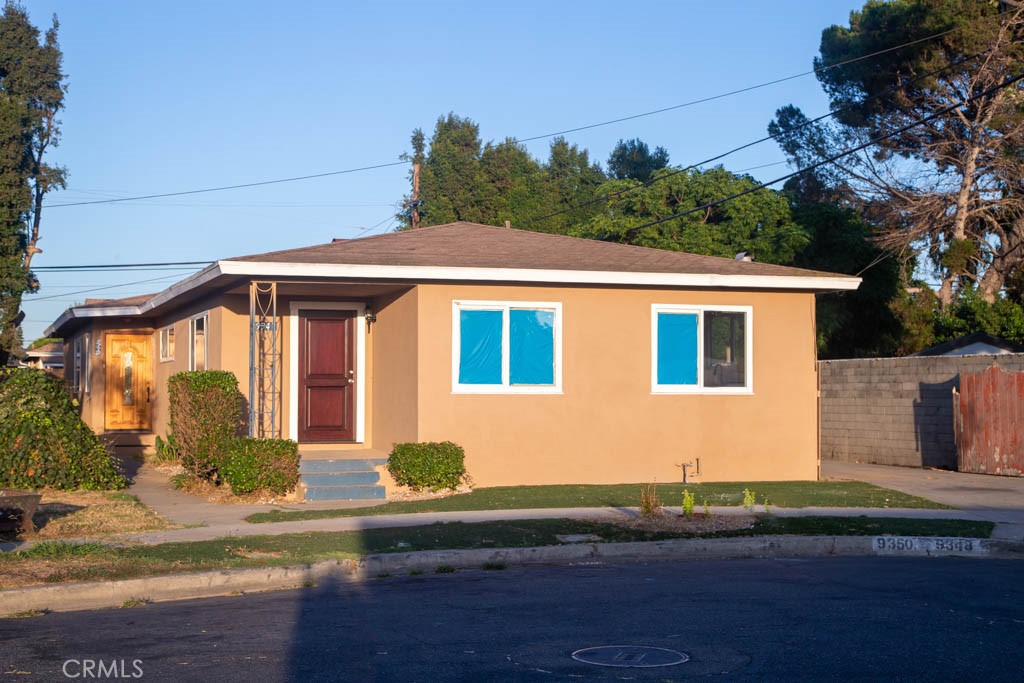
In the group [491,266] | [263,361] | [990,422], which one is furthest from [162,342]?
[990,422]

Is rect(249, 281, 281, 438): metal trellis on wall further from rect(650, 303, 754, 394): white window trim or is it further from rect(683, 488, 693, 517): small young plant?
rect(683, 488, 693, 517): small young plant

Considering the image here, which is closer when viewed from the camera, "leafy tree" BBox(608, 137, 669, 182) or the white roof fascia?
the white roof fascia

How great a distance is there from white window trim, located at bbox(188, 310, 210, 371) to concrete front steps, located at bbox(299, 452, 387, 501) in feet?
11.6

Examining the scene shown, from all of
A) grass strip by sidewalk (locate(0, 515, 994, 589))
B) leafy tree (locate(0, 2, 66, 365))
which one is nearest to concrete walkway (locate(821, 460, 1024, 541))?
grass strip by sidewalk (locate(0, 515, 994, 589))

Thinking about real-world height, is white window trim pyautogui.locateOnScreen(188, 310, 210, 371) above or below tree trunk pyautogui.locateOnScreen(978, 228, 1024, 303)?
below

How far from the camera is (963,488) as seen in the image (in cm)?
1681

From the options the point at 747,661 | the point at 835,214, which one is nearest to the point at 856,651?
the point at 747,661

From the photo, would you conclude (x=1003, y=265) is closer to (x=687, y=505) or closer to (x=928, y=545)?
(x=928, y=545)

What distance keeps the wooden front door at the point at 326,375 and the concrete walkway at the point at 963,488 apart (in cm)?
855

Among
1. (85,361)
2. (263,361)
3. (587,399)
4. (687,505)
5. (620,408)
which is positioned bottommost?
(687,505)

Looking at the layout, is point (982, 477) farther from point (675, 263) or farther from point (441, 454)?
point (441, 454)

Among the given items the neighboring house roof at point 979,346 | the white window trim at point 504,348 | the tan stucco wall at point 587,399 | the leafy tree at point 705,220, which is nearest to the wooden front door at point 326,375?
the tan stucco wall at point 587,399

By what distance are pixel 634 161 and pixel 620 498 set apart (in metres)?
43.4

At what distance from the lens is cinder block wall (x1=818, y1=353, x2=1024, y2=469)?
19.9m
